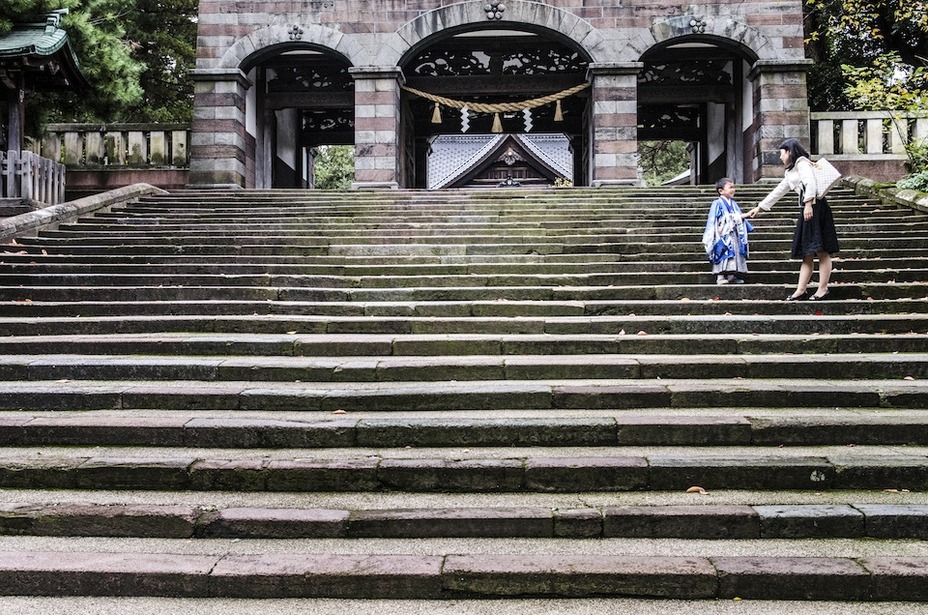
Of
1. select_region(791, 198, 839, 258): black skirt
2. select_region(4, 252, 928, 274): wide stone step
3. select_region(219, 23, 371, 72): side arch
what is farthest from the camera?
select_region(219, 23, 371, 72): side arch

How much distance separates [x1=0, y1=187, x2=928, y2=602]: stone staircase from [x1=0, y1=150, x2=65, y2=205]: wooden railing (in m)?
2.71

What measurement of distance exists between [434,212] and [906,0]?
11119 millimetres

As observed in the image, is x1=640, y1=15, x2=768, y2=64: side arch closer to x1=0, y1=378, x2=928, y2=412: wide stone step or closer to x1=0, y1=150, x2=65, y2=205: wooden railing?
x1=0, y1=378, x2=928, y2=412: wide stone step

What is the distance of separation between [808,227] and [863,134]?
355 inches

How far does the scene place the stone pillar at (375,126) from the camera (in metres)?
14.9

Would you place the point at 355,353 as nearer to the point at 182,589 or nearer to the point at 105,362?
the point at 105,362

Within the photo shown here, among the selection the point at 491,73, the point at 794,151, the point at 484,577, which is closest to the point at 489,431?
the point at 484,577

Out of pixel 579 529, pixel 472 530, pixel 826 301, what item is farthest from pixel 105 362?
pixel 826 301

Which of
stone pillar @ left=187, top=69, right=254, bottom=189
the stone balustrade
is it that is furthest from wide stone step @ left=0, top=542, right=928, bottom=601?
stone pillar @ left=187, top=69, right=254, bottom=189

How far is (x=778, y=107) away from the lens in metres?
14.4

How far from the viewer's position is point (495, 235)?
30.5 ft

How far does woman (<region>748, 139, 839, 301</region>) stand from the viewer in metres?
6.68

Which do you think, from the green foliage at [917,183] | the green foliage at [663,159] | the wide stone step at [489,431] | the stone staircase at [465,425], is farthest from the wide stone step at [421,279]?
the green foliage at [663,159]

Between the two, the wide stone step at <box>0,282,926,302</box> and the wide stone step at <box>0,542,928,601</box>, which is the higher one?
the wide stone step at <box>0,282,926,302</box>
